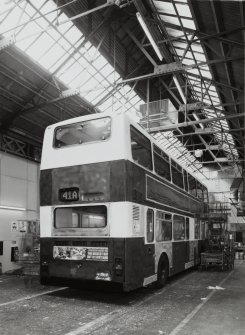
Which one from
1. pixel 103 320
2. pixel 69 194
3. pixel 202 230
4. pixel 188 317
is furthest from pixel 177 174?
pixel 103 320

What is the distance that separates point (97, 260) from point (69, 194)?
1707 millimetres

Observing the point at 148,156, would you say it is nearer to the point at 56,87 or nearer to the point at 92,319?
the point at 92,319

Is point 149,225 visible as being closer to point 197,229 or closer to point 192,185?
point 192,185

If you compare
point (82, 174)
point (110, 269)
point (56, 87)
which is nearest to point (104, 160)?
point (82, 174)

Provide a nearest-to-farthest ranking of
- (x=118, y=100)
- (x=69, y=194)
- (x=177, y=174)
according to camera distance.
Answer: (x=69, y=194) < (x=177, y=174) < (x=118, y=100)

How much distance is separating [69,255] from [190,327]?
11.3 feet

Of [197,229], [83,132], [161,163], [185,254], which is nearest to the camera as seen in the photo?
[83,132]

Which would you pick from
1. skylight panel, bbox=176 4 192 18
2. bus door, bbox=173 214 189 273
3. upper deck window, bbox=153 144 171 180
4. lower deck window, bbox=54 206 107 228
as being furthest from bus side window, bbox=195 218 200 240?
skylight panel, bbox=176 4 192 18

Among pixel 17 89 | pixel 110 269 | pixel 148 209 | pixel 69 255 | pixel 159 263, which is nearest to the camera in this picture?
pixel 110 269

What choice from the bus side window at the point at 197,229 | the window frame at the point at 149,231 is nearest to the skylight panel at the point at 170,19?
the window frame at the point at 149,231

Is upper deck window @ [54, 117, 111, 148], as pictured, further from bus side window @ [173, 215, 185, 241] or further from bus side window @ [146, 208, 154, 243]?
bus side window @ [173, 215, 185, 241]

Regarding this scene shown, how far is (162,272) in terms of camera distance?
1034 cm

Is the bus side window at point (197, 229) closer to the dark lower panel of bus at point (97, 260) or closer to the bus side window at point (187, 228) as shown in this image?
the bus side window at point (187, 228)

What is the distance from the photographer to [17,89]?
1549cm
